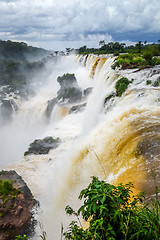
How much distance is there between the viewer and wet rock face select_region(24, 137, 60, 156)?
1259 centimetres

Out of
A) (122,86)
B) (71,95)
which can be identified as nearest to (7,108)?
(71,95)

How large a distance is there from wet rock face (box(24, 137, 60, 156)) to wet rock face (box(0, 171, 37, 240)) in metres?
5.52

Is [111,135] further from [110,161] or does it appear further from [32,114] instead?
[32,114]

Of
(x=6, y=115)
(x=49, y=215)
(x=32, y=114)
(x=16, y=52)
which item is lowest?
(x=49, y=215)

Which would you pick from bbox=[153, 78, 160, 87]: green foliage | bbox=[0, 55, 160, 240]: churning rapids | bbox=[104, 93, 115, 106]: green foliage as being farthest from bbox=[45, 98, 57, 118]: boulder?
bbox=[153, 78, 160, 87]: green foliage

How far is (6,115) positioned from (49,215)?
2206 cm

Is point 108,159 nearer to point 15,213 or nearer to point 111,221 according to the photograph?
point 15,213

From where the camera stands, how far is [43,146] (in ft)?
42.5

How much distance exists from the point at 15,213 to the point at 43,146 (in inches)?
278

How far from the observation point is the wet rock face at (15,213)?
5589 mm

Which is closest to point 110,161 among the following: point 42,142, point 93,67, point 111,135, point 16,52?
point 111,135

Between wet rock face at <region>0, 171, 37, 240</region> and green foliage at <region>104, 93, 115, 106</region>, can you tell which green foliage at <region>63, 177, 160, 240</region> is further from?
green foliage at <region>104, 93, 115, 106</region>

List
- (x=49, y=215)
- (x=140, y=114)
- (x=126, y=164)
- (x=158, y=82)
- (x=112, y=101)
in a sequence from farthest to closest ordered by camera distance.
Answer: (x=112, y=101) < (x=158, y=82) < (x=140, y=114) < (x=49, y=215) < (x=126, y=164)

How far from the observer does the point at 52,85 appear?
115ft
